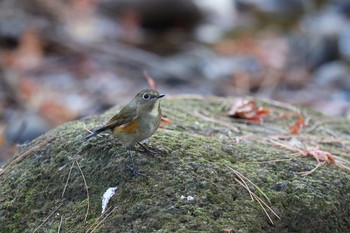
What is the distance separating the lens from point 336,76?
11.2m

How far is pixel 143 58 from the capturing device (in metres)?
10.6

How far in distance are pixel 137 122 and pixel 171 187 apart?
1.60 feet

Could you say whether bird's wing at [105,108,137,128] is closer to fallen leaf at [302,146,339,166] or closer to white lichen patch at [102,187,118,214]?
white lichen patch at [102,187,118,214]

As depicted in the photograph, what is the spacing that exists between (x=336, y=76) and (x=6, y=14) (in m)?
7.52

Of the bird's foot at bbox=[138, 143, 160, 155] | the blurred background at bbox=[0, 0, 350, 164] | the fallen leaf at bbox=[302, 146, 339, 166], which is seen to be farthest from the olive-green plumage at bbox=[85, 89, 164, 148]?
the blurred background at bbox=[0, 0, 350, 164]

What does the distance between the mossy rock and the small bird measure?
0.13m

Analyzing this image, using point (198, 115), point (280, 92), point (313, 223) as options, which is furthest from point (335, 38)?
point (313, 223)

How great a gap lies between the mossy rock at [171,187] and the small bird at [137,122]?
0.13 metres

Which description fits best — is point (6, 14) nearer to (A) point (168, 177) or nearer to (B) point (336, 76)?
(B) point (336, 76)

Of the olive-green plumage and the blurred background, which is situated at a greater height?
the olive-green plumage

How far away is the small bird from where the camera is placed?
10.5ft

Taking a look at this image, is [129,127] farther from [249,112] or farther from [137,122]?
[249,112]

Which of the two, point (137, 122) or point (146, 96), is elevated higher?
point (146, 96)

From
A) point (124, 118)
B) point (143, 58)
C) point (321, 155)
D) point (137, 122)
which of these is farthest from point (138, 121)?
point (143, 58)
